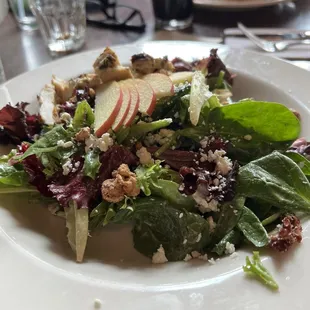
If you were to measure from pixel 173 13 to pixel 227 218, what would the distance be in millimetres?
1476

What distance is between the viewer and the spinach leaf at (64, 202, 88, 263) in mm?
1164

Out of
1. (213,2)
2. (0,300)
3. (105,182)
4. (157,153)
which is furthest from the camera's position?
(213,2)

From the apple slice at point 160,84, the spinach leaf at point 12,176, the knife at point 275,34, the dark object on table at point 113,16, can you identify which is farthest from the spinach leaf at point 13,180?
the dark object on table at point 113,16

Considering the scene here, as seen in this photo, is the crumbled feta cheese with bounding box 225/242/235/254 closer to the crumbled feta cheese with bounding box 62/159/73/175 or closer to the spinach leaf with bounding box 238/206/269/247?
the spinach leaf with bounding box 238/206/269/247

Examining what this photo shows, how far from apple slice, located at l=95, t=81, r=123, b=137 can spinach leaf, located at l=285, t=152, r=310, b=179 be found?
48 cm

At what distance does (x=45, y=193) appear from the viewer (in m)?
1.32

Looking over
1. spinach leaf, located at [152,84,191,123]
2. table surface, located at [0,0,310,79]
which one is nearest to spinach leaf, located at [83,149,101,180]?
spinach leaf, located at [152,84,191,123]

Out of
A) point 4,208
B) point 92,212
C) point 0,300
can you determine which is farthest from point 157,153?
point 0,300

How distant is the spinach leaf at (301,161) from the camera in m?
1.32

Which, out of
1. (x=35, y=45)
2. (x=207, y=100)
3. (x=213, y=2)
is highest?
(x=207, y=100)

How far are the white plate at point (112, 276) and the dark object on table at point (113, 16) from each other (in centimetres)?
141

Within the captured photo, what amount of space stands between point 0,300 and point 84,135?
505 millimetres

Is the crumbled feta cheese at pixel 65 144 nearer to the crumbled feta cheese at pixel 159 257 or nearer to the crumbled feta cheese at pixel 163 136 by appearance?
the crumbled feta cheese at pixel 163 136

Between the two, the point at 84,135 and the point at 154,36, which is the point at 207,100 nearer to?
the point at 84,135
